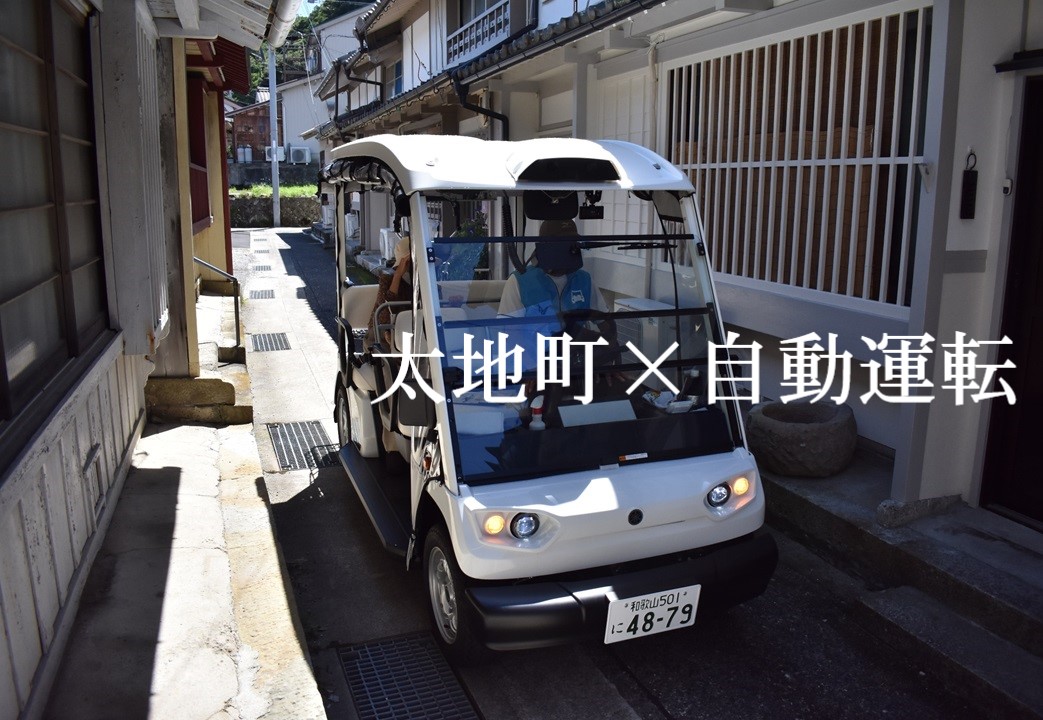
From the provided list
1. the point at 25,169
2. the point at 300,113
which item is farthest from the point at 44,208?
the point at 300,113

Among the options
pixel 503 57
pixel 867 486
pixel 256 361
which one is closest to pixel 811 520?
pixel 867 486

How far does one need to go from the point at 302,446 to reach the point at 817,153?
5.07 m

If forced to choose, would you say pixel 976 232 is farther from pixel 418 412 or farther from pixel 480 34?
pixel 480 34

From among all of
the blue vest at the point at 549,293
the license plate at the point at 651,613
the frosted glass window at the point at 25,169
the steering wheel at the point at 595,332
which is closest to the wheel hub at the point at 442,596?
the license plate at the point at 651,613

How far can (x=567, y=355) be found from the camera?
436cm

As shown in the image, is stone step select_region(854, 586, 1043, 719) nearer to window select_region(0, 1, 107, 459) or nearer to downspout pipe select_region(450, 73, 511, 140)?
window select_region(0, 1, 107, 459)

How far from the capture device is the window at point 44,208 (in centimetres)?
363

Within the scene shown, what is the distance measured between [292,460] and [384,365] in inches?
84.4

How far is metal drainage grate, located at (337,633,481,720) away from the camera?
4.02 meters

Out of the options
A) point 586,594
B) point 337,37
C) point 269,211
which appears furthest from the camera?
point 337,37

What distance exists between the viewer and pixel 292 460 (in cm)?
749

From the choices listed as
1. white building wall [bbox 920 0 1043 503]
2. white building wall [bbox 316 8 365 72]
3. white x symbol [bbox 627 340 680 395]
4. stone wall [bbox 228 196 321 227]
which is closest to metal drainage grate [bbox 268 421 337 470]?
white x symbol [bbox 627 340 680 395]

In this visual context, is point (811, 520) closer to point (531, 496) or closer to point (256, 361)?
point (531, 496)

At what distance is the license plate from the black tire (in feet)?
2.06
